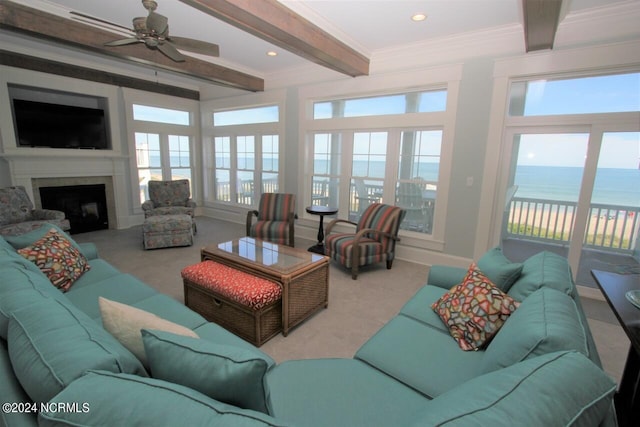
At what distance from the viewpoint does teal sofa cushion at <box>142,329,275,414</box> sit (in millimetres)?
811

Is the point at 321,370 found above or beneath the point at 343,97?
beneath

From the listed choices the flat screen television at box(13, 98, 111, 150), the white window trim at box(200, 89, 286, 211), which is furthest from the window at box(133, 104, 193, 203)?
the flat screen television at box(13, 98, 111, 150)

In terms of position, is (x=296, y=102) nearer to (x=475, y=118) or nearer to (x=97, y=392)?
(x=475, y=118)

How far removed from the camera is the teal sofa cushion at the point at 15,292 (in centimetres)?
106

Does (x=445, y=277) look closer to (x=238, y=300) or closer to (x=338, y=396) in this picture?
(x=338, y=396)

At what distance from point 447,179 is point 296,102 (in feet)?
9.11

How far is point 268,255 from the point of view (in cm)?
279

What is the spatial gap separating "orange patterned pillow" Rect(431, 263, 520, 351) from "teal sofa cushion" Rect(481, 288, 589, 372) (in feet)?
0.89

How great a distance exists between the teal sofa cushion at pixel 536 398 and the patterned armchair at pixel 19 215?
5.01 m

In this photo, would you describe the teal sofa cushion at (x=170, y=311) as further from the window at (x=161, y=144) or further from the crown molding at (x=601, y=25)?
the window at (x=161, y=144)

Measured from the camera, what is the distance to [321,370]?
137 cm

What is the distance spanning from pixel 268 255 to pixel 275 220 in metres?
1.90

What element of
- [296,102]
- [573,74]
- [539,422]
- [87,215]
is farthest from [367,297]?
[87,215]

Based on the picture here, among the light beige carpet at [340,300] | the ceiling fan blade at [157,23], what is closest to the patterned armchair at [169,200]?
the light beige carpet at [340,300]
